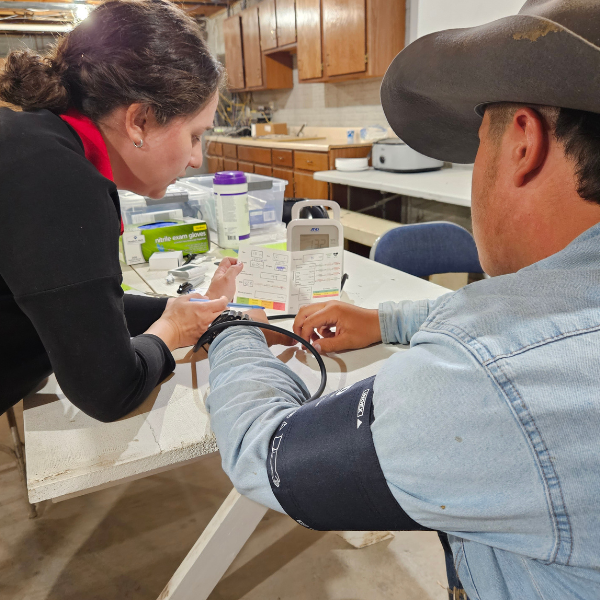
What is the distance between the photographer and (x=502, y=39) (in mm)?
498

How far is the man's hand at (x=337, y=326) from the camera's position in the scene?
1.00 meters

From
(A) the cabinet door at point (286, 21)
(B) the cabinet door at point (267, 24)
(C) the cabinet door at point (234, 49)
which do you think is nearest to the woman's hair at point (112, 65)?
(A) the cabinet door at point (286, 21)

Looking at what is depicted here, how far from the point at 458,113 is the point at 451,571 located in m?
0.67

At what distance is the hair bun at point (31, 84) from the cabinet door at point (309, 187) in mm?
3568

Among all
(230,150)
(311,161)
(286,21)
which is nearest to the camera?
(311,161)

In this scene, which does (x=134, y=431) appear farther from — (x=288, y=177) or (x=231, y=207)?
(x=288, y=177)

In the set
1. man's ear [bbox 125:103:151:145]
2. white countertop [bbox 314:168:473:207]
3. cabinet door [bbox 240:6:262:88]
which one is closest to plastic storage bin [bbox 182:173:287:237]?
man's ear [bbox 125:103:151:145]

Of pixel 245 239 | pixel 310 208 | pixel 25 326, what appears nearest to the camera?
pixel 25 326

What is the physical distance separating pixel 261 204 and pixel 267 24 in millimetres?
4530

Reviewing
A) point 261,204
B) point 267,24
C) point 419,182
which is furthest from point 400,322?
point 267,24

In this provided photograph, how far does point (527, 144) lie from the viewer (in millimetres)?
501

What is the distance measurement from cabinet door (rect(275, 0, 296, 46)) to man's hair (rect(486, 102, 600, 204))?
17.2ft

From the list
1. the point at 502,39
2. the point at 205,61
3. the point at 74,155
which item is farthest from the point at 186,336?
the point at 502,39

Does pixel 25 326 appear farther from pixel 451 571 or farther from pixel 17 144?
pixel 451 571
